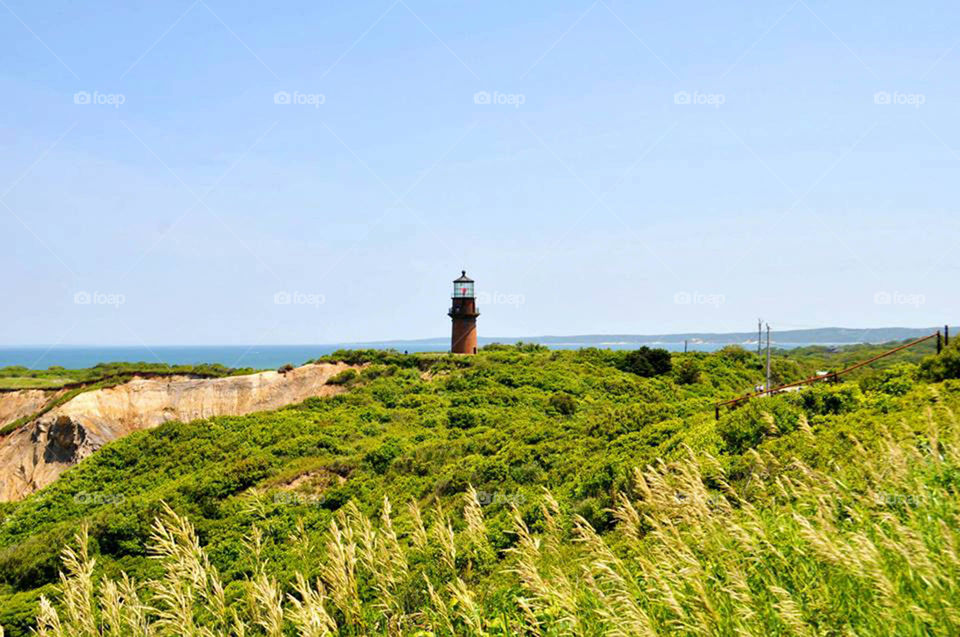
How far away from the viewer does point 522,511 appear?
11547 millimetres

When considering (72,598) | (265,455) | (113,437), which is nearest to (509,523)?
(72,598)

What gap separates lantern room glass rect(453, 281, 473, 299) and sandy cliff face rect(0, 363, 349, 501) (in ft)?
33.7

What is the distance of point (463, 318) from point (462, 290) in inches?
87.9

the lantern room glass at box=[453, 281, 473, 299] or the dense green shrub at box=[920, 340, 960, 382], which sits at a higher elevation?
the lantern room glass at box=[453, 281, 473, 299]

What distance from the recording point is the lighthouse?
146 feet

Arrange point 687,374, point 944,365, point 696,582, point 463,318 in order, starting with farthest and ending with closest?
point 463,318
point 687,374
point 944,365
point 696,582

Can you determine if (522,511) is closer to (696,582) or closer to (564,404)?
(696,582)

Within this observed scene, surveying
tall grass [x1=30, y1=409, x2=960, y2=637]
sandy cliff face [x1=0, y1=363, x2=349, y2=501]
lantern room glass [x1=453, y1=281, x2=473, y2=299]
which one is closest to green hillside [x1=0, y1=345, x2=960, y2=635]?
tall grass [x1=30, y1=409, x2=960, y2=637]

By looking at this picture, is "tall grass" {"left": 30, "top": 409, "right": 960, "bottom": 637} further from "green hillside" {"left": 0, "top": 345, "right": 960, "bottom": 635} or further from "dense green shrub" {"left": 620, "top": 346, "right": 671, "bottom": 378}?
"dense green shrub" {"left": 620, "top": 346, "right": 671, "bottom": 378}

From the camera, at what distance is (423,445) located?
21266mm

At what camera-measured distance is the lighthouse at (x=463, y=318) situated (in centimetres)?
4462

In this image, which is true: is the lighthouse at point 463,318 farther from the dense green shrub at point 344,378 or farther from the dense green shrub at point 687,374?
the dense green shrub at point 687,374

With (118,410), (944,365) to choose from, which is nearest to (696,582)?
(944,365)

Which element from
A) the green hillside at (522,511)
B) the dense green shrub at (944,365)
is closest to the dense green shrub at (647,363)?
the green hillside at (522,511)
